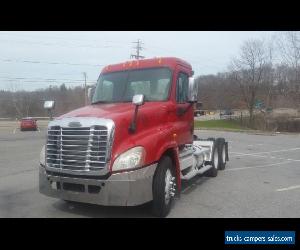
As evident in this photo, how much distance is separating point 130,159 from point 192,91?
7.61ft

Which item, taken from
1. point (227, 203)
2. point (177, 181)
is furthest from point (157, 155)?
point (227, 203)

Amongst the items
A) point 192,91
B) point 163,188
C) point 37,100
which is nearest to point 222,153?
point 192,91

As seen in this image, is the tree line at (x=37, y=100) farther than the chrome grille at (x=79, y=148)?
Yes

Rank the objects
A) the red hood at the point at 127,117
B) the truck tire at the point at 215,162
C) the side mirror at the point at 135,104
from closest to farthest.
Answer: the red hood at the point at 127,117 → the side mirror at the point at 135,104 → the truck tire at the point at 215,162

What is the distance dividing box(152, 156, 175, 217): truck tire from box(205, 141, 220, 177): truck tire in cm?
412

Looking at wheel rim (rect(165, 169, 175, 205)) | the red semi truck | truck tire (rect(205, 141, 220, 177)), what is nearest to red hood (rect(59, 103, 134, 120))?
the red semi truck

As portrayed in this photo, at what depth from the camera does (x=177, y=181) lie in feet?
→ 24.2

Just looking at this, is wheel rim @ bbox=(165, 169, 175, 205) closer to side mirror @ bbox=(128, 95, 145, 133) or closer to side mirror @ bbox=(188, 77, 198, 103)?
side mirror @ bbox=(128, 95, 145, 133)

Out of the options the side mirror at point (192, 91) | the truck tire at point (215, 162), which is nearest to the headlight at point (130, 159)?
the side mirror at point (192, 91)

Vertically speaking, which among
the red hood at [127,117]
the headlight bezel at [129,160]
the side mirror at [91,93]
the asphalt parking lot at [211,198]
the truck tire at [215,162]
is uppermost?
the side mirror at [91,93]

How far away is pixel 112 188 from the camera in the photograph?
6047 millimetres

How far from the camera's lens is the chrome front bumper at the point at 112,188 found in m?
6.05

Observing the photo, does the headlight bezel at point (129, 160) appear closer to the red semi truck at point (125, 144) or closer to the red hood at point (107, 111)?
the red semi truck at point (125, 144)

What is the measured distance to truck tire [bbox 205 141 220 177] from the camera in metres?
11.0
